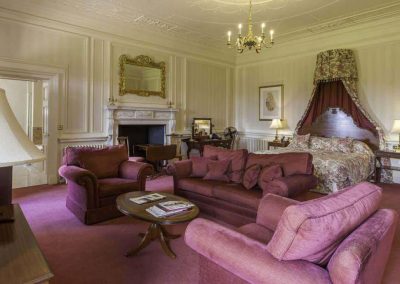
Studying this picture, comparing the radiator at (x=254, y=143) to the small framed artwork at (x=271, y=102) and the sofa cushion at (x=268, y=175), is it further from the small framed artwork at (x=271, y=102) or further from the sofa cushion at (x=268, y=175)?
the sofa cushion at (x=268, y=175)

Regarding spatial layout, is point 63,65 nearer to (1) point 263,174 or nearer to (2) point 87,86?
(2) point 87,86

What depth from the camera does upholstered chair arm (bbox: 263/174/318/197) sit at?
9.41ft

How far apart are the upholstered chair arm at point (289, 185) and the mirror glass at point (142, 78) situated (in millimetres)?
4139

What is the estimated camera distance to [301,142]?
19.5ft

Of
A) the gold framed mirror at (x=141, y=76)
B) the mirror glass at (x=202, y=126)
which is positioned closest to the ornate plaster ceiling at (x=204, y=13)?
the gold framed mirror at (x=141, y=76)

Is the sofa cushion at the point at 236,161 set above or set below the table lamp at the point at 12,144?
below

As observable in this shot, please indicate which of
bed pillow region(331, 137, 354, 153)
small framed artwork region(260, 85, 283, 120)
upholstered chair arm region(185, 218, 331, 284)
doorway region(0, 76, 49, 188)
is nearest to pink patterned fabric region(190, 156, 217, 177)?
upholstered chair arm region(185, 218, 331, 284)

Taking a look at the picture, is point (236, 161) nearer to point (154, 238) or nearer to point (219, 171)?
point (219, 171)

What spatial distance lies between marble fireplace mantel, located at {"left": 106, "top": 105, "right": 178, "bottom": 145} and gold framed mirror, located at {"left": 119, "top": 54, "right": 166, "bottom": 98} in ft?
1.19

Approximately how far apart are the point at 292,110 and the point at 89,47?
15.8 feet

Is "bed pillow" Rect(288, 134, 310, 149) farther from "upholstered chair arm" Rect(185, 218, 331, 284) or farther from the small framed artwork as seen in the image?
"upholstered chair arm" Rect(185, 218, 331, 284)

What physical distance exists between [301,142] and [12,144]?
559cm

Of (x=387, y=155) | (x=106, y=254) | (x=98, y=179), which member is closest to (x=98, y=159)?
(x=98, y=179)

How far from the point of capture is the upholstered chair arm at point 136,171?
12.4 feet
